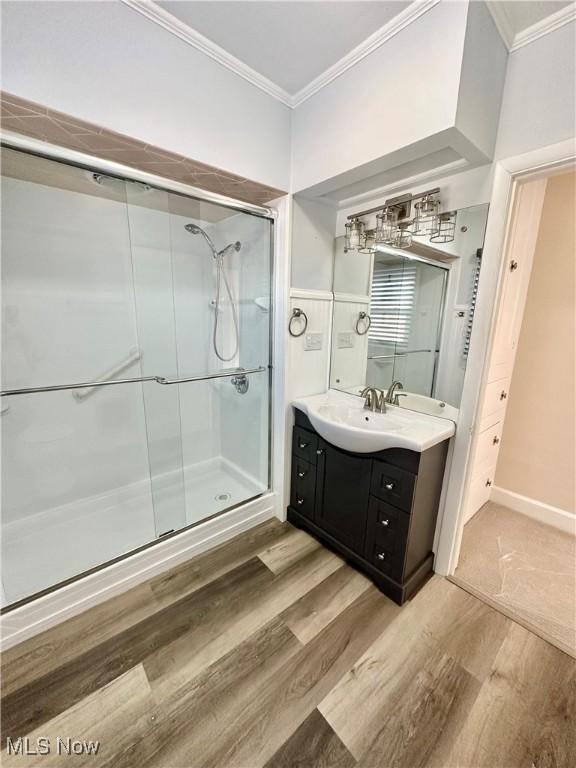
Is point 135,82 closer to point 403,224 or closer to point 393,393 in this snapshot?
point 403,224

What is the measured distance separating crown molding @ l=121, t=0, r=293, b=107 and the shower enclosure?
1.91ft

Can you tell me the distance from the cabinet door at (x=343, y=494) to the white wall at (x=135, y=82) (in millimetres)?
1602

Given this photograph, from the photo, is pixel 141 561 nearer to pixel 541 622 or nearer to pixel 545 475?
pixel 541 622

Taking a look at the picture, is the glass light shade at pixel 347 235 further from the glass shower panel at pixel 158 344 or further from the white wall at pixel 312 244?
the glass shower panel at pixel 158 344

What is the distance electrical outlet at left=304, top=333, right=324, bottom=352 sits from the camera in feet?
6.76

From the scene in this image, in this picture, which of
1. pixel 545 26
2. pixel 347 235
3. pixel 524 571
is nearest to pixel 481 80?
pixel 545 26

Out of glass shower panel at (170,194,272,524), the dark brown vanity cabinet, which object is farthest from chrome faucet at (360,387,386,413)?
glass shower panel at (170,194,272,524)

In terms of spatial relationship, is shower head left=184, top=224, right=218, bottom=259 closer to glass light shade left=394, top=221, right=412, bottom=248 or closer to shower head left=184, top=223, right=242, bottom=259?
shower head left=184, top=223, right=242, bottom=259

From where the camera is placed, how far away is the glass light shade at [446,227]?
4.98 feet

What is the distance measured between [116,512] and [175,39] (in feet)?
8.33

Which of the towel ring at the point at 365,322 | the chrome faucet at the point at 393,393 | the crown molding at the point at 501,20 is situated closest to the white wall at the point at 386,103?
the crown molding at the point at 501,20

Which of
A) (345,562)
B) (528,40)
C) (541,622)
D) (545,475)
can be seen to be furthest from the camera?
(545,475)

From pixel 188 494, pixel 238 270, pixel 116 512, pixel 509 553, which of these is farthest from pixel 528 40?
pixel 116 512

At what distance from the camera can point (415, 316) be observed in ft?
6.04
